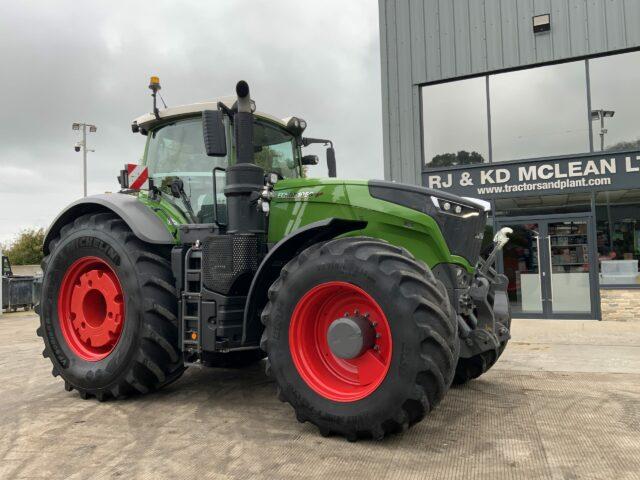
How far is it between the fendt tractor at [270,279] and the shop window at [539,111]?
7.68 metres

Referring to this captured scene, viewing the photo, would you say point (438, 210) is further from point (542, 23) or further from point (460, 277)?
point (542, 23)

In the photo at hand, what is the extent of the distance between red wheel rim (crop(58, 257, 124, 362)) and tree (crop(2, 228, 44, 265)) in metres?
40.7

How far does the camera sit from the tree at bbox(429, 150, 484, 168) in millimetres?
12188

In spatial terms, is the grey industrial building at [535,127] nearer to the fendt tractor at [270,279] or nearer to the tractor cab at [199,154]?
the fendt tractor at [270,279]

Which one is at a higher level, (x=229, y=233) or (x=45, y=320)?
(x=229, y=233)

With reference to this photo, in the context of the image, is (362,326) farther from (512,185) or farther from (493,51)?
(493,51)

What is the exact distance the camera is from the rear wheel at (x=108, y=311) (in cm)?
431

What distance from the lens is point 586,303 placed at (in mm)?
11156

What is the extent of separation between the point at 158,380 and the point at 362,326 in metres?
1.95

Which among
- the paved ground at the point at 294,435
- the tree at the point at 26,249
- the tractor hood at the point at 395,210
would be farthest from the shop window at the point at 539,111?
the tree at the point at 26,249

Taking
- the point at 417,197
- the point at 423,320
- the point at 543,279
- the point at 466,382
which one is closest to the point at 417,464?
the point at 423,320

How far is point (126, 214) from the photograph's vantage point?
179 inches

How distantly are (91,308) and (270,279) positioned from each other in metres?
1.87

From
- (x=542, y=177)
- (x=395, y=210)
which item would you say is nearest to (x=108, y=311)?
(x=395, y=210)
